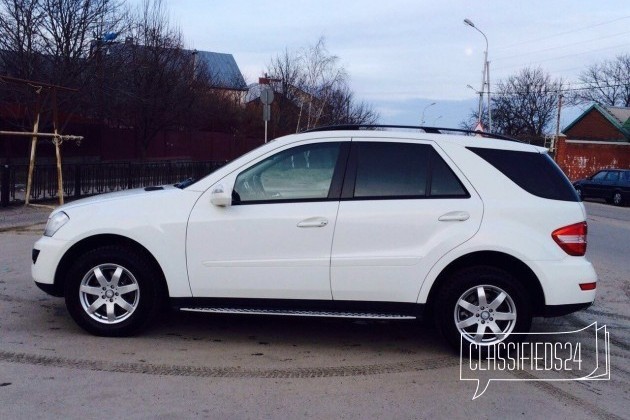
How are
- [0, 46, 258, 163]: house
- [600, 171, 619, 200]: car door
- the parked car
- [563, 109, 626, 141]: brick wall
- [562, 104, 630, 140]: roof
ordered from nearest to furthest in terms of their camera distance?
[0, 46, 258, 163]: house → the parked car → [600, 171, 619, 200]: car door → [562, 104, 630, 140]: roof → [563, 109, 626, 141]: brick wall

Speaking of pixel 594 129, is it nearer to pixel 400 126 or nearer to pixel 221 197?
pixel 400 126

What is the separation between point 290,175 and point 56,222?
1.98 m

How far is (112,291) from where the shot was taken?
229 inches

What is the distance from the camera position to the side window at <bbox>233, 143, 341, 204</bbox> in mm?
5746

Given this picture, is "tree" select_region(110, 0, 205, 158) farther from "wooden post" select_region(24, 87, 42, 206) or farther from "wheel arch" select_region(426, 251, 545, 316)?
"wheel arch" select_region(426, 251, 545, 316)

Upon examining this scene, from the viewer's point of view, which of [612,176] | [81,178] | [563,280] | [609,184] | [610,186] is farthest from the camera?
[612,176]

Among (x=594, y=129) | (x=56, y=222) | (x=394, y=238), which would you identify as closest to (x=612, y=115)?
(x=594, y=129)

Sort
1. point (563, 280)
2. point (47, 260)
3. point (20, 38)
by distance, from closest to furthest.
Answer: point (563, 280) < point (47, 260) < point (20, 38)

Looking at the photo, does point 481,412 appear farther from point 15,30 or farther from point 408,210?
point 15,30

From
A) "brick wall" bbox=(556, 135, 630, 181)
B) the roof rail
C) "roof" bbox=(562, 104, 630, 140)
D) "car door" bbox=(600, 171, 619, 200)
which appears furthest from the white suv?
"roof" bbox=(562, 104, 630, 140)

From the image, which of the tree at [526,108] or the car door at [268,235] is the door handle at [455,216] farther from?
the tree at [526,108]

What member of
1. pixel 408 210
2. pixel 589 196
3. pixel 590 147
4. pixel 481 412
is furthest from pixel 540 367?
pixel 590 147

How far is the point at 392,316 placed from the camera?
5.62 meters

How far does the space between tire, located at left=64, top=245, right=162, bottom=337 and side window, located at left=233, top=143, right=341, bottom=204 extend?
103 centimetres
